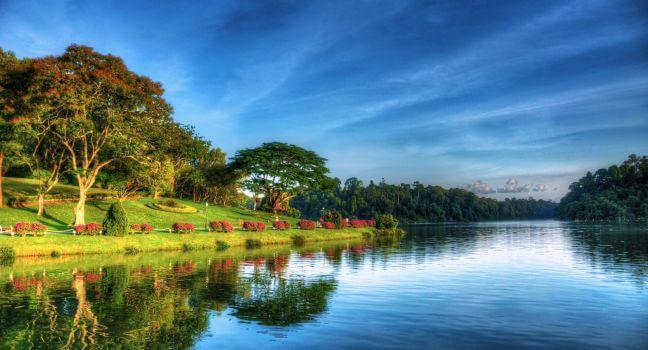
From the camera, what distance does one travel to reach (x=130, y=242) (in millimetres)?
47281

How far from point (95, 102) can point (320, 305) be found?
43031 millimetres

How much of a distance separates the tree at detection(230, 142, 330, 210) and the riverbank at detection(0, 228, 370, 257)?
109 ft

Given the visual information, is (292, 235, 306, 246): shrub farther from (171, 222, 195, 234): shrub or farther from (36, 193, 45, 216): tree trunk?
(36, 193, 45, 216): tree trunk

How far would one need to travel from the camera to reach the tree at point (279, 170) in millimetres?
101312

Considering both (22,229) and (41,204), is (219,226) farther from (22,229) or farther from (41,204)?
(22,229)

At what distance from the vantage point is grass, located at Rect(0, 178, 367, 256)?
41656 millimetres

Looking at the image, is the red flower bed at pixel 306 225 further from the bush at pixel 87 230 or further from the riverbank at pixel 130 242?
the bush at pixel 87 230

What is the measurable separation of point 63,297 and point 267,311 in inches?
403

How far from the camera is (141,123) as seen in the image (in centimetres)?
5609

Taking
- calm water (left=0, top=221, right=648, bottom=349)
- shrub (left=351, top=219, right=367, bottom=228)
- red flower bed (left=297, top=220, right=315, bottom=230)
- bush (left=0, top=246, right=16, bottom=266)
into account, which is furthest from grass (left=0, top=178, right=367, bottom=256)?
calm water (left=0, top=221, right=648, bottom=349)

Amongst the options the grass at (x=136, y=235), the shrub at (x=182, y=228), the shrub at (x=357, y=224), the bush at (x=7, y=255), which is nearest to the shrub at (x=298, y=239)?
the grass at (x=136, y=235)

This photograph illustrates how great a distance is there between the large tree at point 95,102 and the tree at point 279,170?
42.4 meters

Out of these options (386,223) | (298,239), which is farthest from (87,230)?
(386,223)

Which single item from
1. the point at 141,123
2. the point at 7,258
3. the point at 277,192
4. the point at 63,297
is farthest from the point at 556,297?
the point at 277,192
